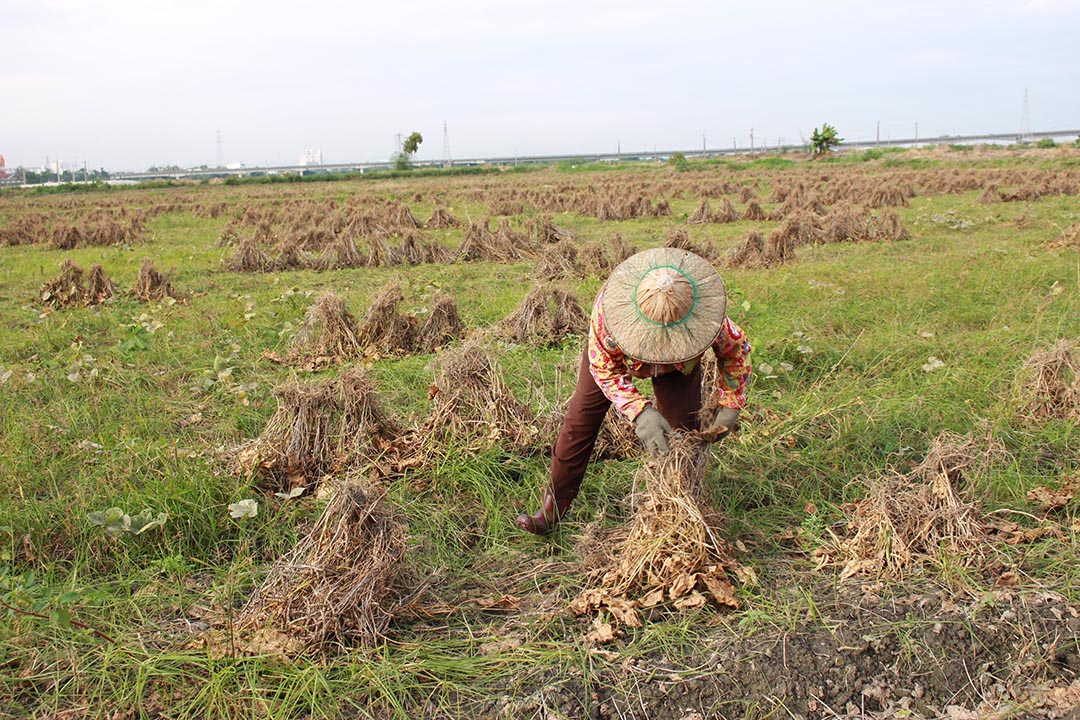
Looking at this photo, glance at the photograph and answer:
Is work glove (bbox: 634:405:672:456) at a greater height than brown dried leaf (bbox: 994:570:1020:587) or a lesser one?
greater

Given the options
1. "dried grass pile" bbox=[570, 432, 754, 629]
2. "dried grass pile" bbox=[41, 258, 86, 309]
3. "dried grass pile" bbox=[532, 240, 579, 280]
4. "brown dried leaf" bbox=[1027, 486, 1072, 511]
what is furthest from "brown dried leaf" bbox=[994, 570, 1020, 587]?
"dried grass pile" bbox=[41, 258, 86, 309]

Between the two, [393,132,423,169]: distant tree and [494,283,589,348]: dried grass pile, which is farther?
[393,132,423,169]: distant tree

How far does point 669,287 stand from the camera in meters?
2.66

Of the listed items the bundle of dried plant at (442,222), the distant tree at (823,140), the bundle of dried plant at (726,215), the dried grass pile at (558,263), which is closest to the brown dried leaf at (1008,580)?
the dried grass pile at (558,263)

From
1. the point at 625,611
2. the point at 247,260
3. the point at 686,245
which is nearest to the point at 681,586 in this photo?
the point at 625,611

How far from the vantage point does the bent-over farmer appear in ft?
9.02

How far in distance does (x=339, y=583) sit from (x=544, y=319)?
→ 378 cm

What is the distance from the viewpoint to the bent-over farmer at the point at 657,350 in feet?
9.02

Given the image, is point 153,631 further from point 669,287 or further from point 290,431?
point 669,287

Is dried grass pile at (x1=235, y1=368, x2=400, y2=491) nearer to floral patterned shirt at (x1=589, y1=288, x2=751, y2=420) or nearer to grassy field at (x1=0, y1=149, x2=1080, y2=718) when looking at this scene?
grassy field at (x1=0, y1=149, x2=1080, y2=718)

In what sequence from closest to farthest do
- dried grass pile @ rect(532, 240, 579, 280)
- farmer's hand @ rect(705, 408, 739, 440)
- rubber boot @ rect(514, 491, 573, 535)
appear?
farmer's hand @ rect(705, 408, 739, 440) < rubber boot @ rect(514, 491, 573, 535) < dried grass pile @ rect(532, 240, 579, 280)

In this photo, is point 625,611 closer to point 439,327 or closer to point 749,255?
point 439,327

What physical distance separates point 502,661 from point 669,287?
1.32 meters

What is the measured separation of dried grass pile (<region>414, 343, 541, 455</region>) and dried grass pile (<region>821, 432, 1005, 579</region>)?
1.69 meters
